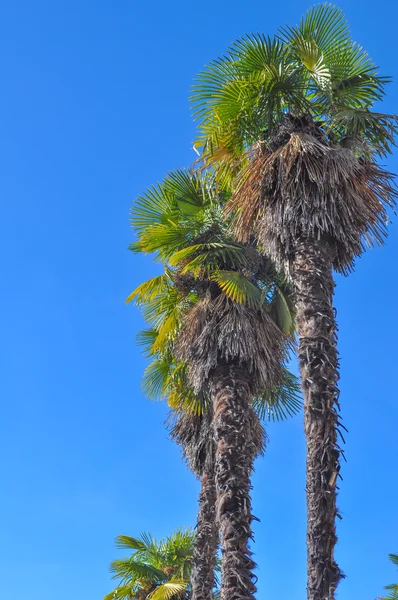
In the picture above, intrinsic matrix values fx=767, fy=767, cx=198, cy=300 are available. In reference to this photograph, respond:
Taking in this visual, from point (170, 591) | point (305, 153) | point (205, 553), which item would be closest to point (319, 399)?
point (305, 153)

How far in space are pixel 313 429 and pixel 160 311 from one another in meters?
6.86

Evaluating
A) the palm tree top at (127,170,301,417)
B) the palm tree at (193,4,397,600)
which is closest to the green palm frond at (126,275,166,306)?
the palm tree top at (127,170,301,417)

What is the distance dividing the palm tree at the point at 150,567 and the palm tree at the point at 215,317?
11.9 feet

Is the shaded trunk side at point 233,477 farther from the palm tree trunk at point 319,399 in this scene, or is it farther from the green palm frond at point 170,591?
the green palm frond at point 170,591

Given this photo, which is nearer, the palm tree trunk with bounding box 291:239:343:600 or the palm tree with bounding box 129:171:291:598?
the palm tree trunk with bounding box 291:239:343:600

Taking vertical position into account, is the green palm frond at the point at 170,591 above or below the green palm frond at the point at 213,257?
below

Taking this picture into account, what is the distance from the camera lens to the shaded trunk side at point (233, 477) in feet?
35.8

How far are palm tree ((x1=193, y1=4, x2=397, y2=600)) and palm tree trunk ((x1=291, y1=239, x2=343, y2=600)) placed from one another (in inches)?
0.8

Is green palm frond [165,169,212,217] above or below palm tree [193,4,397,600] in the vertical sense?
above

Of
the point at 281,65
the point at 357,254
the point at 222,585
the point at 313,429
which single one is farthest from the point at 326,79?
the point at 222,585

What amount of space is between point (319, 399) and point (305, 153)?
140 inches

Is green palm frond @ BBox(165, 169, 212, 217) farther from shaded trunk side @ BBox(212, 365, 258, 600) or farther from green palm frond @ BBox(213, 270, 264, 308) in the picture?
shaded trunk side @ BBox(212, 365, 258, 600)

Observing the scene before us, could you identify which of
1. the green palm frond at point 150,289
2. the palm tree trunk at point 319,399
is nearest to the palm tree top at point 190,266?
the green palm frond at point 150,289

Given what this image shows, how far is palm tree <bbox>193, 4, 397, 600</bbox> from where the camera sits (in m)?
9.91
